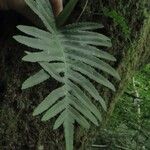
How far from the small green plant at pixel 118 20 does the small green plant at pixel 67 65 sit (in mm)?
128

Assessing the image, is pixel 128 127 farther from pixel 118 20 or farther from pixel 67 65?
pixel 67 65

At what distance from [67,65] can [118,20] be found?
0.31m

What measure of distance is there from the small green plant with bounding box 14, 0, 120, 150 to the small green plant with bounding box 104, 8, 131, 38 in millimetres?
128

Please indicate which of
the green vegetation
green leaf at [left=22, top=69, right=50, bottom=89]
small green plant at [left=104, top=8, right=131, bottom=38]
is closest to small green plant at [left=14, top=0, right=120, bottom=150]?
green leaf at [left=22, top=69, right=50, bottom=89]

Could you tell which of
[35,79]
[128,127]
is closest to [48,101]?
[35,79]

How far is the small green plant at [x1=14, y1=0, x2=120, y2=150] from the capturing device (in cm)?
125

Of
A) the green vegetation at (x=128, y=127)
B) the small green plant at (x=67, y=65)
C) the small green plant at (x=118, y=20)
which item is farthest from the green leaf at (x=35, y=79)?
the green vegetation at (x=128, y=127)

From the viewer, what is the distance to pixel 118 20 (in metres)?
1.53

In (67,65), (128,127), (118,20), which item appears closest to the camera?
(67,65)

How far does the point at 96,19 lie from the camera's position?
1.59 m

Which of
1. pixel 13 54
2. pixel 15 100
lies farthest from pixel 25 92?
pixel 13 54

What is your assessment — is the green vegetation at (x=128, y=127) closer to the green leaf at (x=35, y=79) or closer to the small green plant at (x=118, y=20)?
the small green plant at (x=118, y=20)

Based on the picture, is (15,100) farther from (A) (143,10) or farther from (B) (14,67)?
(A) (143,10)

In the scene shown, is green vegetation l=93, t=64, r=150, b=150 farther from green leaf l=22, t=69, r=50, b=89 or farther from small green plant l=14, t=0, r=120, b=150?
green leaf l=22, t=69, r=50, b=89
